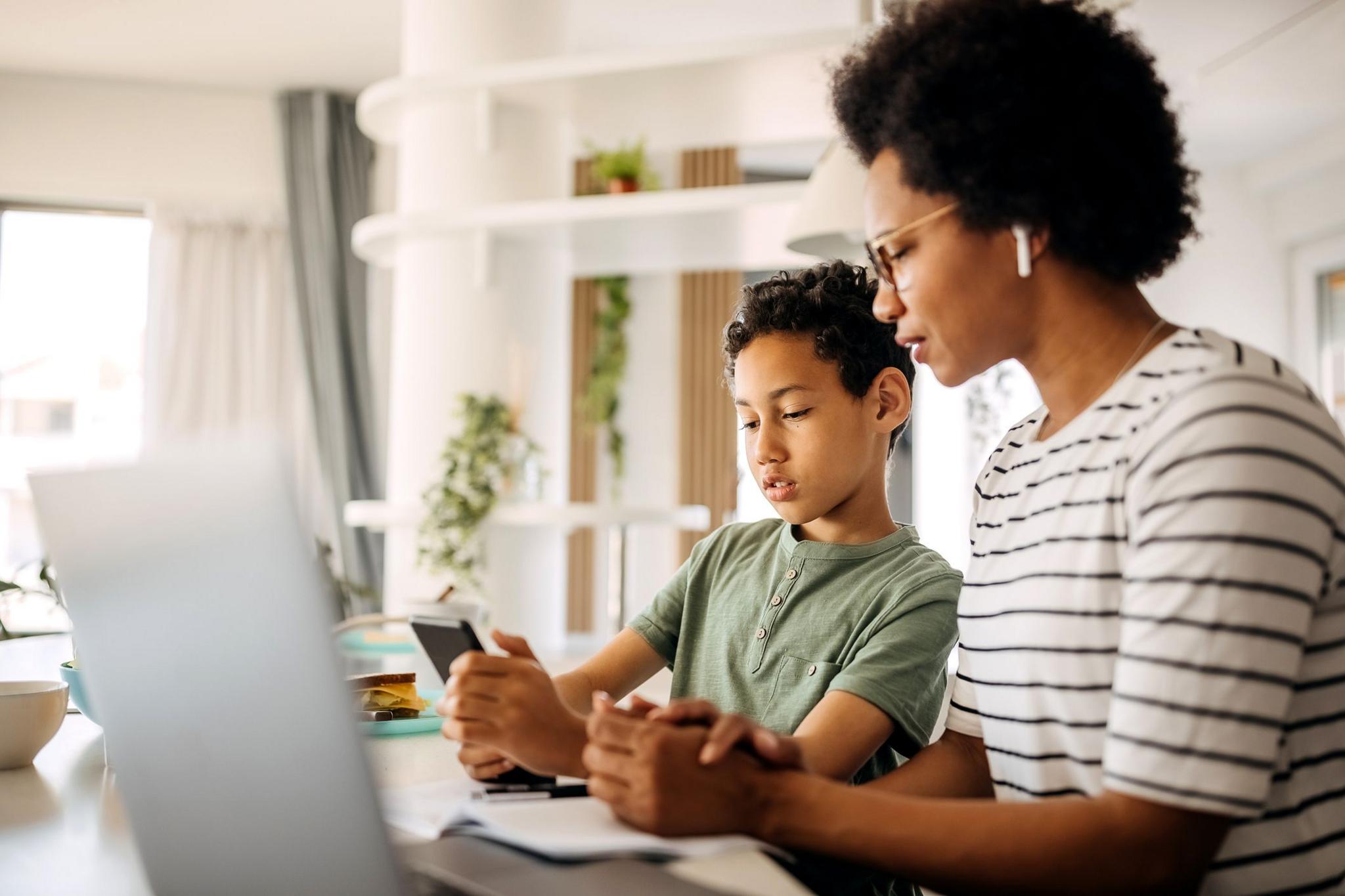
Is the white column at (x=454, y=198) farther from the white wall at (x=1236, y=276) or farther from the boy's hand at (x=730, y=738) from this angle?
the white wall at (x=1236, y=276)

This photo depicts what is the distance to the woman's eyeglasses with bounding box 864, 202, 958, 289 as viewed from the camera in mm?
932

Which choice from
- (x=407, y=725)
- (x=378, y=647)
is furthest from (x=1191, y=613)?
(x=378, y=647)

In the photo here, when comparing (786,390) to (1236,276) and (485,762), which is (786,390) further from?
(1236,276)

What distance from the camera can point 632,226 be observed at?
342 cm

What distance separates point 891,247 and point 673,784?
47 cm

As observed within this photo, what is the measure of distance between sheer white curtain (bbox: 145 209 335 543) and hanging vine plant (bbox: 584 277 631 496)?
1.42 meters

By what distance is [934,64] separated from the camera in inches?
36.6

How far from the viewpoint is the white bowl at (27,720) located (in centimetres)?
116

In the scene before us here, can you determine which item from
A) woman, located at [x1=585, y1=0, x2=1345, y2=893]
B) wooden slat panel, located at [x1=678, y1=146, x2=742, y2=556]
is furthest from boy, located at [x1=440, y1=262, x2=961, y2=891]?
wooden slat panel, located at [x1=678, y1=146, x2=742, y2=556]

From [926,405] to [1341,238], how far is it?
219 cm

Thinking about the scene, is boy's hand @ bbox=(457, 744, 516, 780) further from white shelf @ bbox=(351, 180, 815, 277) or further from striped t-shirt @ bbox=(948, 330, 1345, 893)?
white shelf @ bbox=(351, 180, 815, 277)

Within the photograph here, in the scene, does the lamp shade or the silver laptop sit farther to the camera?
the lamp shade

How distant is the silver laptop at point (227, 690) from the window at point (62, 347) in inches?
206

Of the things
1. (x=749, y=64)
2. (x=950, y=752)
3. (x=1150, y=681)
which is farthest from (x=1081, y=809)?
(x=749, y=64)
